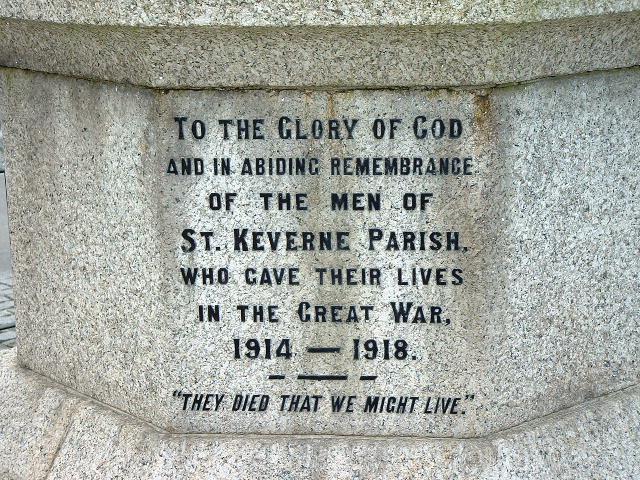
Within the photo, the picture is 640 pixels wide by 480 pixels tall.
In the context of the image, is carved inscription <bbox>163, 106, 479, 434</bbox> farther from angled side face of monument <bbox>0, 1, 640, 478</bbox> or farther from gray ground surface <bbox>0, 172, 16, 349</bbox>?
gray ground surface <bbox>0, 172, 16, 349</bbox>

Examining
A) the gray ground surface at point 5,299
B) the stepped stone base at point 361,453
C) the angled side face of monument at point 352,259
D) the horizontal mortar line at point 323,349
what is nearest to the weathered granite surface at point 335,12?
the angled side face of monument at point 352,259

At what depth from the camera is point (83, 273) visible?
337 centimetres

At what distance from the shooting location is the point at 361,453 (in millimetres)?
3107

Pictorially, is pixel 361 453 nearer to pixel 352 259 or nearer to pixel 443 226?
pixel 352 259

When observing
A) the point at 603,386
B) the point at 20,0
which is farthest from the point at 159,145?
the point at 603,386

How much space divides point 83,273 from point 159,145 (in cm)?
60

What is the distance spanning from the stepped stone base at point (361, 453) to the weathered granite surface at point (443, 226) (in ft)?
0.20

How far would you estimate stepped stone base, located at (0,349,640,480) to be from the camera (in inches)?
121

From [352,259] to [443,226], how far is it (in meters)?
0.29

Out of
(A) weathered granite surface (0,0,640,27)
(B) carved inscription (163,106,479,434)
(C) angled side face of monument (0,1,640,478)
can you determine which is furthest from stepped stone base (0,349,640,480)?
(A) weathered granite surface (0,0,640,27)

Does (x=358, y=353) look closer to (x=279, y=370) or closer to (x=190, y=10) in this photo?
(x=279, y=370)

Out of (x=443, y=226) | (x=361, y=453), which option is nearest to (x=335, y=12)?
(x=443, y=226)

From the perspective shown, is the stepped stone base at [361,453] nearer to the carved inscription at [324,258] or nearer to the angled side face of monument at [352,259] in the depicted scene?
the angled side face of monument at [352,259]

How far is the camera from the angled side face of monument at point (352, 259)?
2.98 meters
